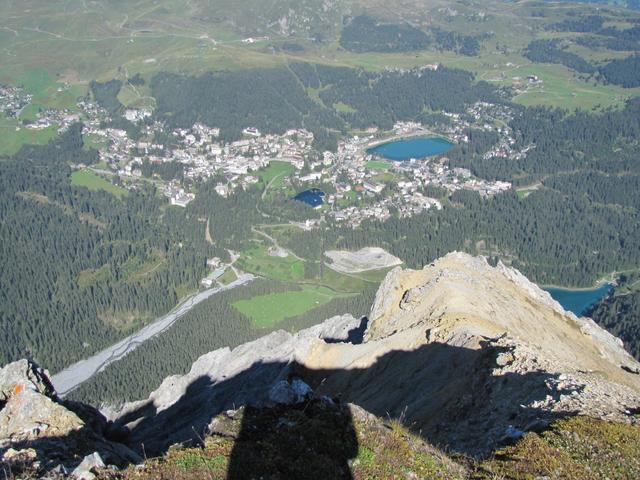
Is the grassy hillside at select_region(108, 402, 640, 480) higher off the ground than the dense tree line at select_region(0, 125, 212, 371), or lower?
higher

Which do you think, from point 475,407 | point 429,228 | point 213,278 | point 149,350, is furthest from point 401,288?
point 429,228

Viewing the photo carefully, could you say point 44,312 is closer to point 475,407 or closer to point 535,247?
point 475,407

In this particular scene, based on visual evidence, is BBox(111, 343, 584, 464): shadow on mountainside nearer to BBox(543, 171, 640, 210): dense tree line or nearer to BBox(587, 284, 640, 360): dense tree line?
BBox(587, 284, 640, 360): dense tree line

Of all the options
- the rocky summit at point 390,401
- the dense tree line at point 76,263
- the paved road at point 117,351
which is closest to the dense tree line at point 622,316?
the rocky summit at point 390,401

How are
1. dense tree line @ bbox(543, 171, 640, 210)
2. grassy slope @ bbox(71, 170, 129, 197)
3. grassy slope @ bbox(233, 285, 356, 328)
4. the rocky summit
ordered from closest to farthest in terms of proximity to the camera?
the rocky summit
grassy slope @ bbox(233, 285, 356, 328)
grassy slope @ bbox(71, 170, 129, 197)
dense tree line @ bbox(543, 171, 640, 210)

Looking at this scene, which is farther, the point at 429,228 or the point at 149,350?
the point at 429,228

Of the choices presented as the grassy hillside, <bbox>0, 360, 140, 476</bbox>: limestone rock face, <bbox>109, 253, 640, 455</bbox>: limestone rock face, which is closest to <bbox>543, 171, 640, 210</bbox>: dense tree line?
<bbox>109, 253, 640, 455</bbox>: limestone rock face
